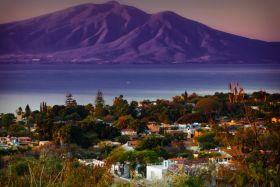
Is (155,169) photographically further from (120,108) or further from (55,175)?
(120,108)

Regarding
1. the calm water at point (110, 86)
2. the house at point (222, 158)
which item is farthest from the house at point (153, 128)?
the calm water at point (110, 86)

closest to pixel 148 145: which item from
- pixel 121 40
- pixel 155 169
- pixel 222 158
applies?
pixel 222 158

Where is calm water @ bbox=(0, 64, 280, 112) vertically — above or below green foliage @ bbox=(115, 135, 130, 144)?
above

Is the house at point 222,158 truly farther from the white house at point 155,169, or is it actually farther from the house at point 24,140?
the house at point 24,140

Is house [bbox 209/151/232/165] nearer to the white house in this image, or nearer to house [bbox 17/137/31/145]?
the white house

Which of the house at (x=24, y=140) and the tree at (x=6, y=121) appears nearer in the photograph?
the house at (x=24, y=140)

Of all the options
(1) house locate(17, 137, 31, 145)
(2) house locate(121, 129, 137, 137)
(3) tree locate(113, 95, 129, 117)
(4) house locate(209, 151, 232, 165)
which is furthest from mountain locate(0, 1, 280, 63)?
(4) house locate(209, 151, 232, 165)
